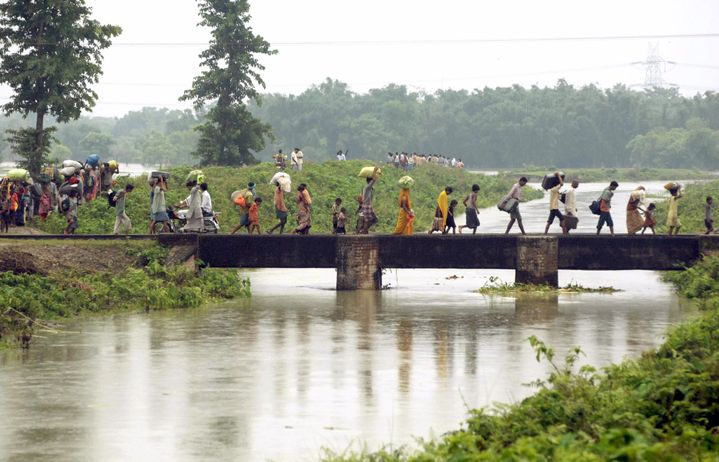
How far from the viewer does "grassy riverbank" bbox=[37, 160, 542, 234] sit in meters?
38.2

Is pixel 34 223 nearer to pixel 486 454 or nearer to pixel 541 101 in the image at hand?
pixel 486 454

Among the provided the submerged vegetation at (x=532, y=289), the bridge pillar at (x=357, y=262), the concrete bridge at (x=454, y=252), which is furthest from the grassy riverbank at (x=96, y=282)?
the submerged vegetation at (x=532, y=289)

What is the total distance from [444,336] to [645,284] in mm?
12971

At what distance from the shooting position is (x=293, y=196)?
48500mm

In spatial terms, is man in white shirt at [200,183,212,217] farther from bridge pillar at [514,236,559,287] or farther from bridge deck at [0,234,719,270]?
bridge pillar at [514,236,559,287]

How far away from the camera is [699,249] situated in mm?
28734

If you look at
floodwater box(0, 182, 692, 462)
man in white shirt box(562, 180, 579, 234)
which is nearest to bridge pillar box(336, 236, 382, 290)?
floodwater box(0, 182, 692, 462)

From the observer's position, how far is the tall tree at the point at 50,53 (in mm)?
42062

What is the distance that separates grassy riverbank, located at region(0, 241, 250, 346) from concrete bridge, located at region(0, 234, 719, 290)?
2.47 feet

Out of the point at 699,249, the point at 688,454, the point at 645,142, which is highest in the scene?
the point at 645,142

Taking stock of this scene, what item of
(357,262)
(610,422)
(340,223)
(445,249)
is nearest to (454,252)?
(445,249)

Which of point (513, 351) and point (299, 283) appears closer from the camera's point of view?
point (513, 351)

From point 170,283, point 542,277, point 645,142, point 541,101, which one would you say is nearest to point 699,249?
point 542,277

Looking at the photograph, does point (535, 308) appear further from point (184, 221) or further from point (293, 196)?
point (293, 196)
